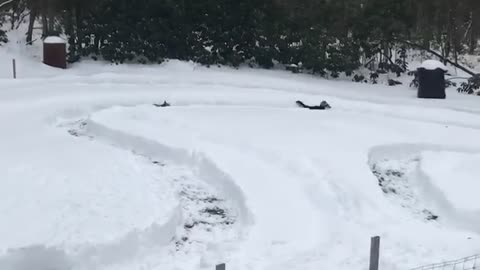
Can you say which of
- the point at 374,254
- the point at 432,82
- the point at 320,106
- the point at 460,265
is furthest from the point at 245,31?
the point at 374,254

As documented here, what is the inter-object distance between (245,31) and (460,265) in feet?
38.8

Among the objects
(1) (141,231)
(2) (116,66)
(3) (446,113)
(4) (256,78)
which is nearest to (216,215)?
(1) (141,231)

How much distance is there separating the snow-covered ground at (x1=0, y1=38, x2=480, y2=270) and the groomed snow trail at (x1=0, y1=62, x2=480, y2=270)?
0.06ft

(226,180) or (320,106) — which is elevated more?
(320,106)

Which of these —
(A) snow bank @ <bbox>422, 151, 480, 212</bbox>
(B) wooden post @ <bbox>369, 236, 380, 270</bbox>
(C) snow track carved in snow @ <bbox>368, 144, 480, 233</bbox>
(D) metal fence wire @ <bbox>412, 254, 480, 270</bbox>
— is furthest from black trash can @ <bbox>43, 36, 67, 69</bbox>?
(B) wooden post @ <bbox>369, 236, 380, 270</bbox>

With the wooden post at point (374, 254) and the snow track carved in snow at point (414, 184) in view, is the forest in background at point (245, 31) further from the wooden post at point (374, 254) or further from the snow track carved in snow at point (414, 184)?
the wooden post at point (374, 254)

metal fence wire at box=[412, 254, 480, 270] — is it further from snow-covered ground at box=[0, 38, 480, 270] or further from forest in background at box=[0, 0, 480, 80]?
forest in background at box=[0, 0, 480, 80]

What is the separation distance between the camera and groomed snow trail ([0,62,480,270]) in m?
5.52

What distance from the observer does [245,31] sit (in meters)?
16.5

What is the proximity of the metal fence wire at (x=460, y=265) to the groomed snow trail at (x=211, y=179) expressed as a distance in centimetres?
16

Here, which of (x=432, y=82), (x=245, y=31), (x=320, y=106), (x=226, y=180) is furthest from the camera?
(x=245, y=31)

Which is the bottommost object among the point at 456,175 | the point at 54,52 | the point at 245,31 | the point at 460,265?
the point at 460,265

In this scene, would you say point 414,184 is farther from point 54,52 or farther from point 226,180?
point 54,52

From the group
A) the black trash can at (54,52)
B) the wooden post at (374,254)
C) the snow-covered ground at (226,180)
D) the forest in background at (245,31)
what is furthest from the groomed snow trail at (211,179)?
the forest in background at (245,31)
